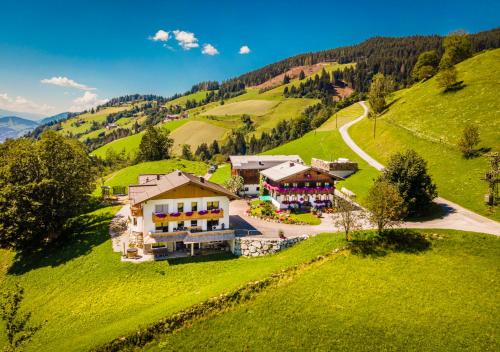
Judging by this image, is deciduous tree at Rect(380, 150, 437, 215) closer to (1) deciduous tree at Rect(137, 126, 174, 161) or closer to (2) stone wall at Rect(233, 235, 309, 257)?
(2) stone wall at Rect(233, 235, 309, 257)

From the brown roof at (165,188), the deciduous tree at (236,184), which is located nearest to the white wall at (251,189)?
the deciduous tree at (236,184)

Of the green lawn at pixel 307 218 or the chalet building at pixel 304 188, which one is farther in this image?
the chalet building at pixel 304 188

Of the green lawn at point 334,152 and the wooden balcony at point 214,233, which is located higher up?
the green lawn at point 334,152

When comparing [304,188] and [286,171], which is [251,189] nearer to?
[286,171]

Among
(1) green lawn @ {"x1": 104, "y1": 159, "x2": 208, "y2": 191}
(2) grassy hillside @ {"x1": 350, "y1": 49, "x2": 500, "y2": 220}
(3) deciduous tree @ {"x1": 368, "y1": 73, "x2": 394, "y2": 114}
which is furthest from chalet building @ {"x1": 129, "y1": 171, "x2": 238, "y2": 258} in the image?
(3) deciduous tree @ {"x1": 368, "y1": 73, "x2": 394, "y2": 114}

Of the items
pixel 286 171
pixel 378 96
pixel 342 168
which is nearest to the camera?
pixel 286 171

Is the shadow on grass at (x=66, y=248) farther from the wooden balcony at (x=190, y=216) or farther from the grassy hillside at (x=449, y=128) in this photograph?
the grassy hillside at (x=449, y=128)

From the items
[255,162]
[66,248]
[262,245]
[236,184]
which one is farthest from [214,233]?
[255,162]
